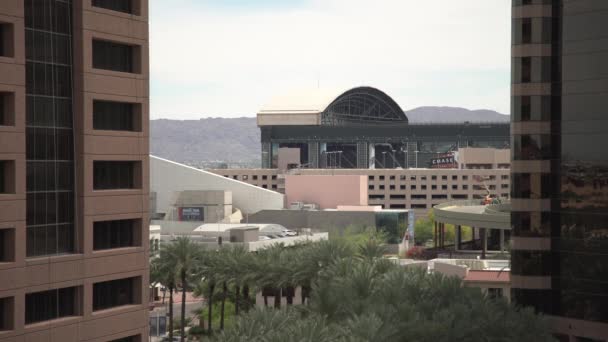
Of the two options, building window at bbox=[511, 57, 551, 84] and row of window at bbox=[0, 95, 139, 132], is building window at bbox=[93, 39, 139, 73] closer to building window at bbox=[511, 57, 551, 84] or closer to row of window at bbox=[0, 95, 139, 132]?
row of window at bbox=[0, 95, 139, 132]

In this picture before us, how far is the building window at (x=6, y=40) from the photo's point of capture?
50.8 meters

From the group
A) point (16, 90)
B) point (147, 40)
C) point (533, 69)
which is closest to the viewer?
point (16, 90)

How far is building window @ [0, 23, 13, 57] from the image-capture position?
167 feet

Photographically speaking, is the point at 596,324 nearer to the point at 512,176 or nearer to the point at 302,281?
the point at 512,176

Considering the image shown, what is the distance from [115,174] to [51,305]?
7192 mm

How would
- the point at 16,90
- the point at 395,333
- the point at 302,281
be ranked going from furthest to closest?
the point at 302,281 → the point at 395,333 → the point at 16,90

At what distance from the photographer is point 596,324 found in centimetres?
5956

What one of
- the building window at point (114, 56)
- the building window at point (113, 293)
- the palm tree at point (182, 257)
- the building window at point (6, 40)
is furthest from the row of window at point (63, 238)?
the palm tree at point (182, 257)

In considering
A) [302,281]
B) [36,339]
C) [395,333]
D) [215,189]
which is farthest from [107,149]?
[215,189]

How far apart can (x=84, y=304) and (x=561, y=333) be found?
77.4ft

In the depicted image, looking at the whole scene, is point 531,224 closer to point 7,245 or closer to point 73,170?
point 73,170

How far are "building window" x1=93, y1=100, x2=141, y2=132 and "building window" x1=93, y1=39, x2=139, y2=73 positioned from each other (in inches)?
64.5

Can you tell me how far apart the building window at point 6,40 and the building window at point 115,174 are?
7.48m

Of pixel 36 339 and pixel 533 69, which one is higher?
pixel 533 69
